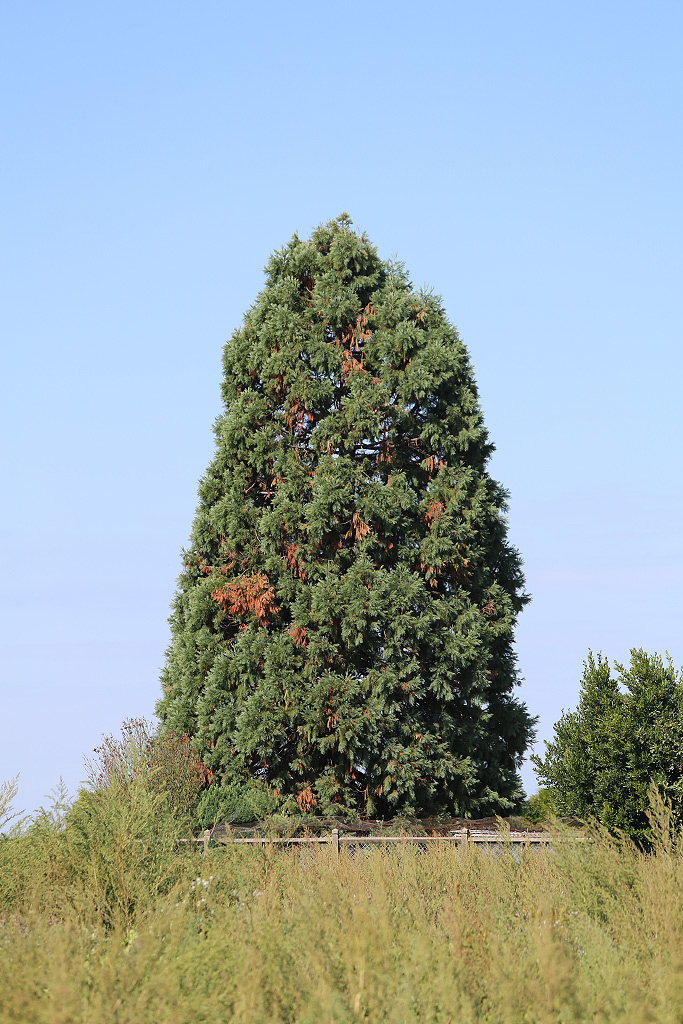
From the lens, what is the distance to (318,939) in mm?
5621

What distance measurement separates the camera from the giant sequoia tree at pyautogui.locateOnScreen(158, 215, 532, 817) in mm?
17000

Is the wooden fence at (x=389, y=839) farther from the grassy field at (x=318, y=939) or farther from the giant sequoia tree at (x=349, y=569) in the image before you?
the grassy field at (x=318, y=939)

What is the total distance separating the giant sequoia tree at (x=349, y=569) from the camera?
17.0 m

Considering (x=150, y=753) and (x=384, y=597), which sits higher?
(x=384, y=597)

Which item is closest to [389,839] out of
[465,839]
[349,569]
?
[465,839]

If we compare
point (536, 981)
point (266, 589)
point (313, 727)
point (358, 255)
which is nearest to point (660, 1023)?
point (536, 981)

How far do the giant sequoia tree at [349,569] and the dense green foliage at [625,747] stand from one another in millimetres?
2587

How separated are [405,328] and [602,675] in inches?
314

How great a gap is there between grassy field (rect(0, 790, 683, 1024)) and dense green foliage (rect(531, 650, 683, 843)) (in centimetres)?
432

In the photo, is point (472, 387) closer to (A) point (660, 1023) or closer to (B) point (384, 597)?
(B) point (384, 597)

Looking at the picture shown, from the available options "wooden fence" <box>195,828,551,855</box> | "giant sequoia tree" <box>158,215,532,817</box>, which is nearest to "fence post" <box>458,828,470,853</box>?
"wooden fence" <box>195,828,551,855</box>

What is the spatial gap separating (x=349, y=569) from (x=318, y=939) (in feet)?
39.1

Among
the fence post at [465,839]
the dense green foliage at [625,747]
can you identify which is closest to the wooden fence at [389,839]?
the fence post at [465,839]

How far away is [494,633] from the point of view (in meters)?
18.0
